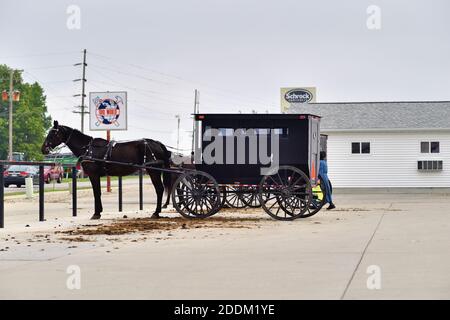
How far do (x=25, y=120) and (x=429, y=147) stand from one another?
63.7 metres

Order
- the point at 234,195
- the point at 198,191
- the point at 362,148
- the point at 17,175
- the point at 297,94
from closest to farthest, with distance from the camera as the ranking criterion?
1. the point at 198,191
2. the point at 234,195
3. the point at 362,148
4. the point at 17,175
5. the point at 297,94

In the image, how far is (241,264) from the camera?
35.7 feet

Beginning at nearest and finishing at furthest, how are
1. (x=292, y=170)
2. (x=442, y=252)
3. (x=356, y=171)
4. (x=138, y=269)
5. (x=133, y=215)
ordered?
(x=138, y=269), (x=442, y=252), (x=292, y=170), (x=133, y=215), (x=356, y=171)

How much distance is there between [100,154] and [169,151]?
6.04 ft

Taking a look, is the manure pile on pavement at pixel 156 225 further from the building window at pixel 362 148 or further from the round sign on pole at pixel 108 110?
the round sign on pole at pixel 108 110

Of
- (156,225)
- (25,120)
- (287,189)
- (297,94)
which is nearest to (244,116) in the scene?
(287,189)

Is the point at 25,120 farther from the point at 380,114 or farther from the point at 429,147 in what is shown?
the point at 429,147

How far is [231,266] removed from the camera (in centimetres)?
1066

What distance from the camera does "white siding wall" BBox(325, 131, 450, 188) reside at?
45969 millimetres

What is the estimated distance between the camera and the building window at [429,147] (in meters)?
46.3

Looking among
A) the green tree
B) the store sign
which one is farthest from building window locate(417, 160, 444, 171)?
the green tree

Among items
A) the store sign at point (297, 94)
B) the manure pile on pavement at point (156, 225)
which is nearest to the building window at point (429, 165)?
the store sign at point (297, 94)
